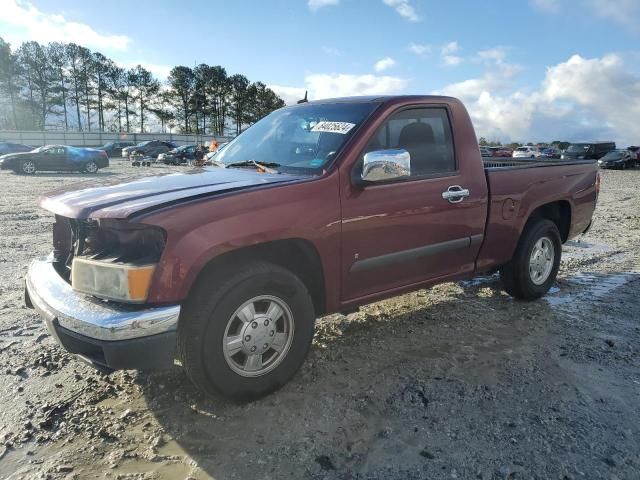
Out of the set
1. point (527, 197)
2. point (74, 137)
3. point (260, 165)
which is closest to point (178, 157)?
point (74, 137)

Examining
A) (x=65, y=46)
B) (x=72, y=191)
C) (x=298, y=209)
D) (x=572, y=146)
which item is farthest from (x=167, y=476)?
(x=65, y=46)

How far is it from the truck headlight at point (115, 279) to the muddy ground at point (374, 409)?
81 cm

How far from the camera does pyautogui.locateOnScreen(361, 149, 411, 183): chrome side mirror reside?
3.24 metres

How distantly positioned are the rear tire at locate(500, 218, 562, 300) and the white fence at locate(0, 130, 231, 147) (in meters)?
43.4

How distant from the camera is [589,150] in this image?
126 ft

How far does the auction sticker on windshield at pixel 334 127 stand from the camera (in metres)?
3.63

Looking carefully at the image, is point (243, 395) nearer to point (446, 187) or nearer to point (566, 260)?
point (446, 187)

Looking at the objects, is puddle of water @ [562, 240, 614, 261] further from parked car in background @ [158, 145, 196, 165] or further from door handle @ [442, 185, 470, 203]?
parked car in background @ [158, 145, 196, 165]

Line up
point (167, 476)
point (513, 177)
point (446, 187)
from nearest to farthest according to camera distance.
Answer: point (167, 476), point (446, 187), point (513, 177)

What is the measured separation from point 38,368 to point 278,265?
191cm

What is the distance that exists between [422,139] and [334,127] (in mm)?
768

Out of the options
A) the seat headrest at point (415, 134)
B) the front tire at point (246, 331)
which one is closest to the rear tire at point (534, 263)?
the seat headrest at point (415, 134)

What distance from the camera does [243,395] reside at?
10.1 ft

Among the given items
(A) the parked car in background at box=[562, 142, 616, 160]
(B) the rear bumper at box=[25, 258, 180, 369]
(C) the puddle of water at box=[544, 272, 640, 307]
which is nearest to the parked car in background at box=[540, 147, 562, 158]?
(A) the parked car in background at box=[562, 142, 616, 160]
